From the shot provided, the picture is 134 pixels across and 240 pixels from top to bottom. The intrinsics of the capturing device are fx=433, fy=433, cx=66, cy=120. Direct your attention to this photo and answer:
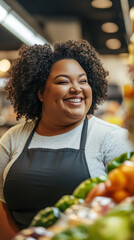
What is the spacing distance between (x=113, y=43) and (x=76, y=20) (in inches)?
43.8

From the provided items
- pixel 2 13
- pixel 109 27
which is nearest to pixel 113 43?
pixel 109 27

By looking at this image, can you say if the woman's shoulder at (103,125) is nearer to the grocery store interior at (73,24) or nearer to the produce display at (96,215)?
the produce display at (96,215)

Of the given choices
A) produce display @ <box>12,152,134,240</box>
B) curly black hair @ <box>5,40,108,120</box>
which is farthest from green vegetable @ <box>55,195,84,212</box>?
curly black hair @ <box>5,40,108,120</box>

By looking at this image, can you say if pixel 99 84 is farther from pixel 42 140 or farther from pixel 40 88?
pixel 42 140

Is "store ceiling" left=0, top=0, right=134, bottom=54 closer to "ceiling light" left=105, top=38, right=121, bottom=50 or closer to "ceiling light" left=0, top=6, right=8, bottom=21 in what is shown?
"ceiling light" left=105, top=38, right=121, bottom=50

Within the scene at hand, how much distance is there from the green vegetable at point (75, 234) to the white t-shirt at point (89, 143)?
0.97 metres

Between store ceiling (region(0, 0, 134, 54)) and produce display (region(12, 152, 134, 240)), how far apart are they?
142 inches

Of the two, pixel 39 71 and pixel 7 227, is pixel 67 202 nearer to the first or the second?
pixel 7 227

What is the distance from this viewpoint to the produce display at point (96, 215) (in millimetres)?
915

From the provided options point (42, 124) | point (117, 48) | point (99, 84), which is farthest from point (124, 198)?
point (117, 48)

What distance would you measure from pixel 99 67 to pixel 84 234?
168cm

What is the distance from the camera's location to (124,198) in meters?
1.16

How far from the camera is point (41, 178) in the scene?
2021 mm

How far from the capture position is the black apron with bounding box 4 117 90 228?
197cm
